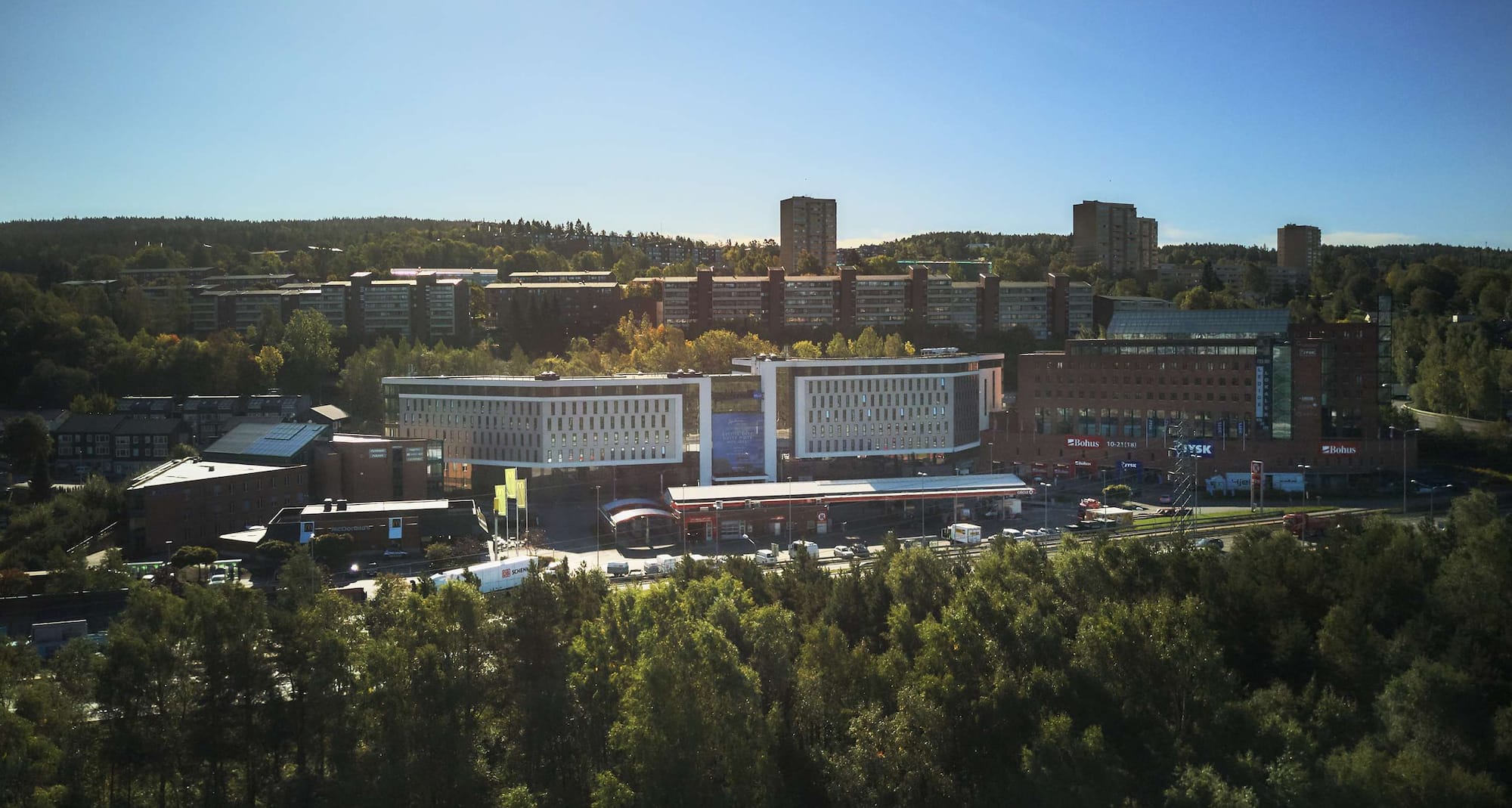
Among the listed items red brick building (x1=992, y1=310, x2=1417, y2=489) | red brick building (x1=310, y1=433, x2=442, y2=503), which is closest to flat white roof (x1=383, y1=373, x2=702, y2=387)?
red brick building (x1=310, y1=433, x2=442, y2=503)

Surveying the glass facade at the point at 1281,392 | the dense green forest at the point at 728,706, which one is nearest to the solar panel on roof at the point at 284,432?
the dense green forest at the point at 728,706

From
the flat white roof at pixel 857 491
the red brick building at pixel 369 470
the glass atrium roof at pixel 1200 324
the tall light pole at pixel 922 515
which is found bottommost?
the tall light pole at pixel 922 515

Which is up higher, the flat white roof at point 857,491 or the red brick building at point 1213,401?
the red brick building at point 1213,401

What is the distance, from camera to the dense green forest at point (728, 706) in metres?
15.4

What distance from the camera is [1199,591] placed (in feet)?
70.2

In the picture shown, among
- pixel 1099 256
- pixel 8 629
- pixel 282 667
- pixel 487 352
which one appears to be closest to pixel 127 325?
pixel 487 352

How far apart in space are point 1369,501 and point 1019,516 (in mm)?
10310

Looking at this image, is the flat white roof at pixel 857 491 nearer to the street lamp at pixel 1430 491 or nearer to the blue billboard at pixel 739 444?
the blue billboard at pixel 739 444

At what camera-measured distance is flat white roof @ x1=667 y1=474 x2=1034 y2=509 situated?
34.8 m

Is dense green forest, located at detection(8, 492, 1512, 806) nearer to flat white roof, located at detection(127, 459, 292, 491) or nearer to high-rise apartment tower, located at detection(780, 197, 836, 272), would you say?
flat white roof, located at detection(127, 459, 292, 491)

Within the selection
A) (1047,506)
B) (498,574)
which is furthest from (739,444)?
(498,574)

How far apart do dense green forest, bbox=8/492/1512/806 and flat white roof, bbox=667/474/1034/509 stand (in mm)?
14976

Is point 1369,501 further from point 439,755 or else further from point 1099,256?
point 1099,256

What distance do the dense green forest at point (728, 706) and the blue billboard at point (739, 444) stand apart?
21.4 metres
